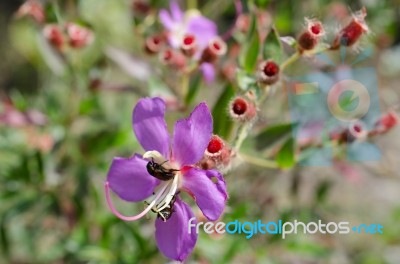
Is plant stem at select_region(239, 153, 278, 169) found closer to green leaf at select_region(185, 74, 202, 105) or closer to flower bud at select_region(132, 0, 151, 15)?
green leaf at select_region(185, 74, 202, 105)

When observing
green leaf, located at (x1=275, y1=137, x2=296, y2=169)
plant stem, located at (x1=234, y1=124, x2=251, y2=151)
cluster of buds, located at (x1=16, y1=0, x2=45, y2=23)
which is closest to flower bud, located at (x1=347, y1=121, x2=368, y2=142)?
green leaf, located at (x1=275, y1=137, x2=296, y2=169)

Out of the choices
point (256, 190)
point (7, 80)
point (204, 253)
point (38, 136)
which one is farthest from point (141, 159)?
point (7, 80)

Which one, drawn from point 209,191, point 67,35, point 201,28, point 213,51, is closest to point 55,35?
point 67,35

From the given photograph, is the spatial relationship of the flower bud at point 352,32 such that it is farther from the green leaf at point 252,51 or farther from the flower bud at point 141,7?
the flower bud at point 141,7

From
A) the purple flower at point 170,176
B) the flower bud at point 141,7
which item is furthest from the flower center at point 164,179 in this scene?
the flower bud at point 141,7

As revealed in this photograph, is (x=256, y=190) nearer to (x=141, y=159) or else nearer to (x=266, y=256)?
(x=266, y=256)

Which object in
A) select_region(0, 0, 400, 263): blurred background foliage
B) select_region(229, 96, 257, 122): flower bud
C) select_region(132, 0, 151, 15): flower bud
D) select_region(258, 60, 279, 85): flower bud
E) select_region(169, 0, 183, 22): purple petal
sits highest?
select_region(132, 0, 151, 15): flower bud
